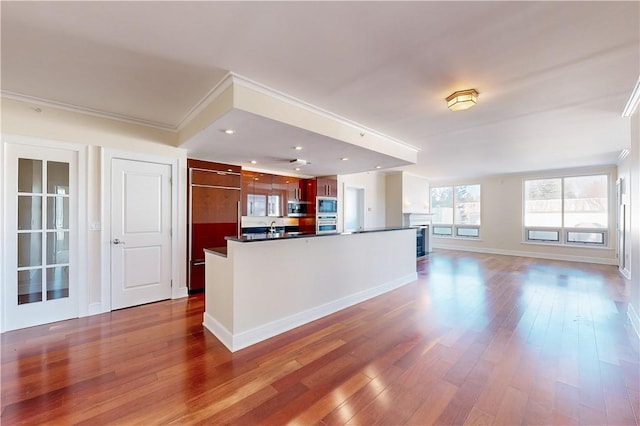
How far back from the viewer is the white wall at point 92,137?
2.89 metres

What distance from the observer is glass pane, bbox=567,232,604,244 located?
6809 mm

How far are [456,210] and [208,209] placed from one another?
326 inches

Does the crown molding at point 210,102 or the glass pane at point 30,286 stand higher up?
the crown molding at point 210,102

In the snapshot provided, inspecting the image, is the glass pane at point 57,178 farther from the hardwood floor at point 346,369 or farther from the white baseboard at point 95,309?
the hardwood floor at point 346,369

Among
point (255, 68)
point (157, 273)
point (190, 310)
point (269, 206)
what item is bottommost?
point (190, 310)

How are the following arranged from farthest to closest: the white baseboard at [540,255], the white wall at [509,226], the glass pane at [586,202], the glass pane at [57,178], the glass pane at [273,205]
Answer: the white wall at [509,226] → the glass pane at [586,202] → the white baseboard at [540,255] → the glass pane at [273,205] → the glass pane at [57,178]

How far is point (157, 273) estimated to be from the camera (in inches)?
150

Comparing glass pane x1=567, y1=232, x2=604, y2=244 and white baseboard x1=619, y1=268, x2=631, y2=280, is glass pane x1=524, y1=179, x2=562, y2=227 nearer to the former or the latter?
glass pane x1=567, y1=232, x2=604, y2=244

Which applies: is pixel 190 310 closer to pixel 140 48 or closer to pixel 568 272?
pixel 140 48

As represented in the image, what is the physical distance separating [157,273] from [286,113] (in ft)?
9.71

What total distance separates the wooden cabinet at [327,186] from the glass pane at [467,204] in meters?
5.09

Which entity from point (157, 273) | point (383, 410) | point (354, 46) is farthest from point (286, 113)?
point (157, 273)

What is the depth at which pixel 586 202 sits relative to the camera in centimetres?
700

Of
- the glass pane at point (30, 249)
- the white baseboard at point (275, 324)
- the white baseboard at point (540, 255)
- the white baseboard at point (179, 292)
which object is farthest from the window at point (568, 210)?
the glass pane at point (30, 249)
